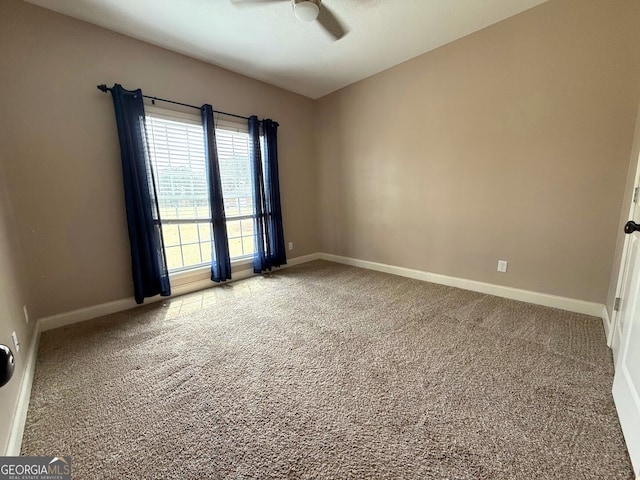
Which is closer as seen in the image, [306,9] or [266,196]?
[306,9]

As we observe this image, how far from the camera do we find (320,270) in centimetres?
394

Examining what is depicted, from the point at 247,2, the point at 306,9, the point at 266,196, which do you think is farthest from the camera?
the point at 266,196

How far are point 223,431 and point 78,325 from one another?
2018 millimetres

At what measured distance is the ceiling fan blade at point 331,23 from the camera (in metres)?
2.20

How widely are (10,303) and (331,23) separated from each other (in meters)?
3.13

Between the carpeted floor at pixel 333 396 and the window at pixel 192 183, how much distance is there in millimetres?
971

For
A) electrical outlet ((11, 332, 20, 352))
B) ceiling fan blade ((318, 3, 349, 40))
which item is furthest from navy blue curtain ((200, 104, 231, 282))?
electrical outlet ((11, 332, 20, 352))

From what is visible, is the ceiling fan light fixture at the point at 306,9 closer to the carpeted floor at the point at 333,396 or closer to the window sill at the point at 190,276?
the carpeted floor at the point at 333,396

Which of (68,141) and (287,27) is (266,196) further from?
(68,141)

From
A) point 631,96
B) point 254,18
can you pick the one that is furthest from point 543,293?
point 254,18

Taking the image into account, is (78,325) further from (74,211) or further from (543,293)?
(543,293)

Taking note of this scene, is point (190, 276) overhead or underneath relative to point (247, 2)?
underneath

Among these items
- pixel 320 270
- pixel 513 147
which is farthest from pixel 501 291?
pixel 320 270

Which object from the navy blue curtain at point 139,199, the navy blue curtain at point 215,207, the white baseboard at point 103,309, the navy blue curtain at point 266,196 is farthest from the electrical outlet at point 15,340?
the navy blue curtain at point 266,196
